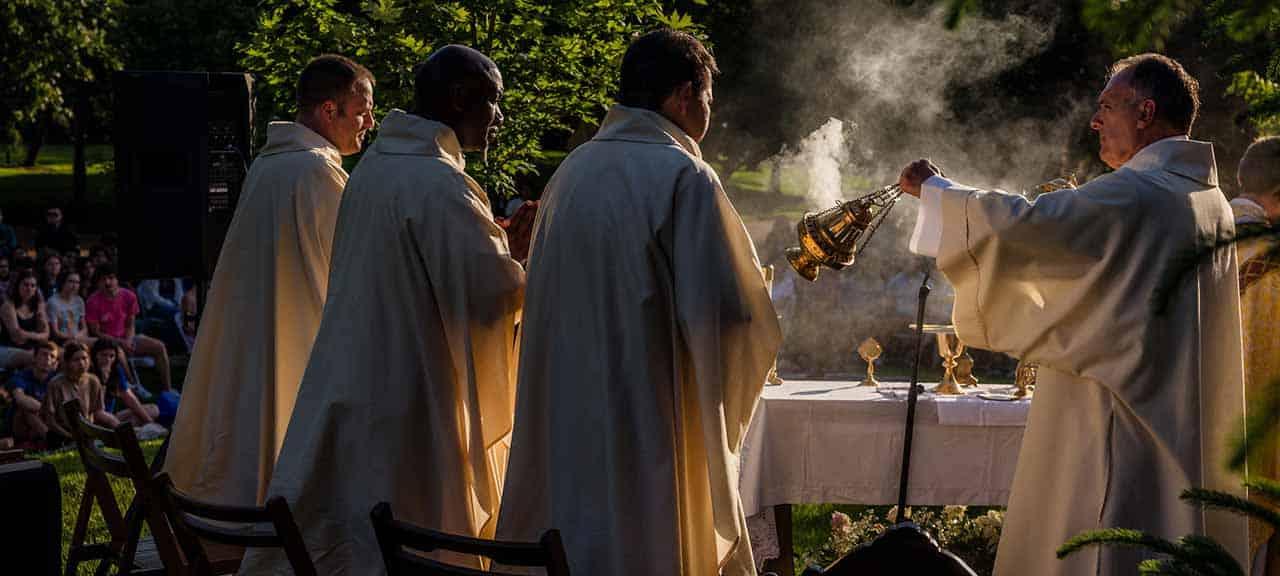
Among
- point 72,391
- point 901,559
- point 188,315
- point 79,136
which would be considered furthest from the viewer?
point 79,136

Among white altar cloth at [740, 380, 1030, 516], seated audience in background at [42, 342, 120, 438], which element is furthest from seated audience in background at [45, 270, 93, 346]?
white altar cloth at [740, 380, 1030, 516]

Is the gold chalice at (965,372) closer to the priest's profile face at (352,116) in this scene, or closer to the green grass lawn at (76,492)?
the priest's profile face at (352,116)

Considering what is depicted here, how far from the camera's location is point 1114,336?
11.8ft

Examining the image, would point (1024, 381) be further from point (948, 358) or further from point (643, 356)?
point (643, 356)

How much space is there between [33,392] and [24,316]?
1278 mm

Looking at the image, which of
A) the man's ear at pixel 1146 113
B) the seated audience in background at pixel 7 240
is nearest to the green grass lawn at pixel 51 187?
the seated audience in background at pixel 7 240

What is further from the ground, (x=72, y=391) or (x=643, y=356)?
(x=643, y=356)

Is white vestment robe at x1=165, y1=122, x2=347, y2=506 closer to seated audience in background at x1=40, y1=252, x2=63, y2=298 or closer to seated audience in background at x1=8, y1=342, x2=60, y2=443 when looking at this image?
seated audience in background at x1=8, y1=342, x2=60, y2=443

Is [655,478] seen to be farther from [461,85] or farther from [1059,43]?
[1059,43]

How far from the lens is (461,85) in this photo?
3979 mm

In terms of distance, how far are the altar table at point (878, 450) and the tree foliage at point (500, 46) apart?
241cm

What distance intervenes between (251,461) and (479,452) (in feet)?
3.56

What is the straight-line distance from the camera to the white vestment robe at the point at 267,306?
458 centimetres

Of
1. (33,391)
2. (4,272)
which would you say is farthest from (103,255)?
(33,391)
